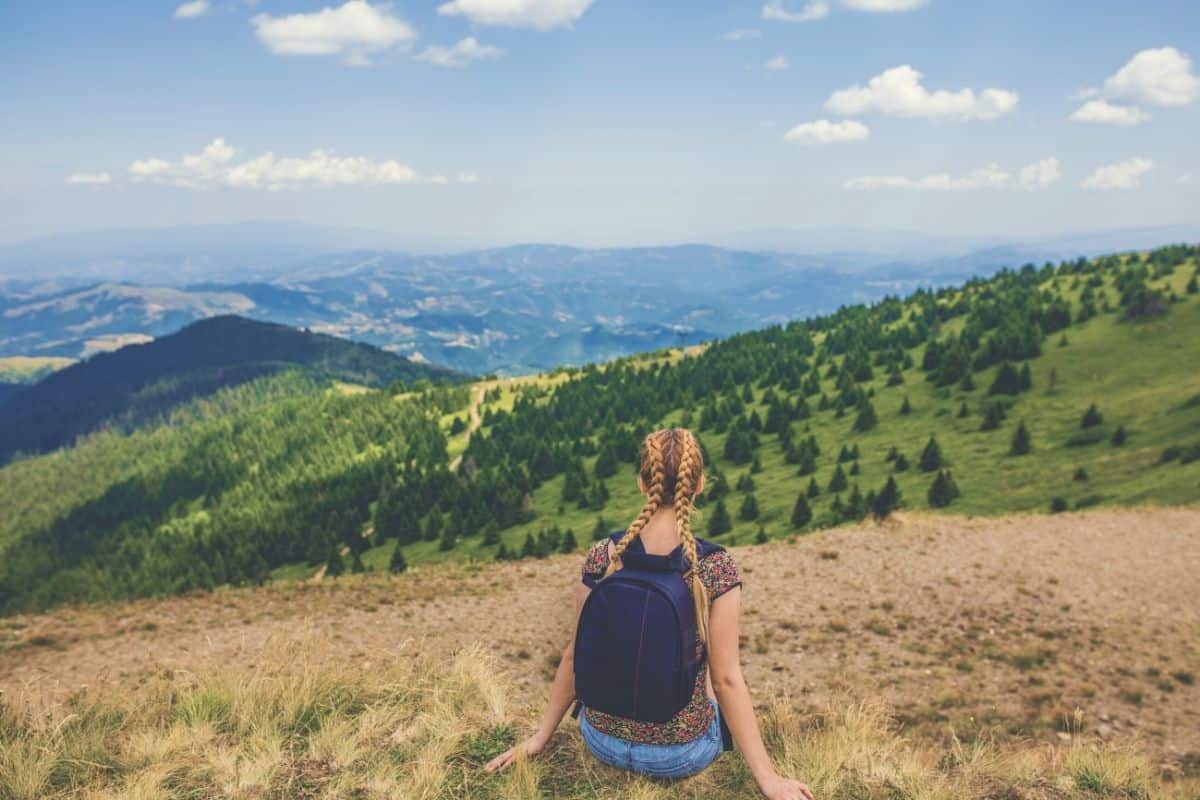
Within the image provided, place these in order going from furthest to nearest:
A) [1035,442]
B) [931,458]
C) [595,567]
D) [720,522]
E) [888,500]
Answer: [720,522] → [931,458] → [1035,442] → [888,500] → [595,567]

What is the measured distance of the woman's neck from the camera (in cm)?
527

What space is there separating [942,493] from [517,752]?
126ft

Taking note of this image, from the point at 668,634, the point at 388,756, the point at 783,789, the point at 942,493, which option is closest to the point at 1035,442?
the point at 942,493

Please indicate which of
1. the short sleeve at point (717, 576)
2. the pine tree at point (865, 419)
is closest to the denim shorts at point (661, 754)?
the short sleeve at point (717, 576)

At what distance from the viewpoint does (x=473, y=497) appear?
3209 inches

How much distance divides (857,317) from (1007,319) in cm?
5065

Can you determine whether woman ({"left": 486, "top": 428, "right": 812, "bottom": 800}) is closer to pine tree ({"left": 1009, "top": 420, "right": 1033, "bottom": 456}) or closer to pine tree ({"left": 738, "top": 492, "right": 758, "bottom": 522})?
pine tree ({"left": 738, "top": 492, "right": 758, "bottom": 522})

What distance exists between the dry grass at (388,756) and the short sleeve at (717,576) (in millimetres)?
1945

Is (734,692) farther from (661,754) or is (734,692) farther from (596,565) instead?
(596,565)

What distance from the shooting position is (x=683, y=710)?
5816 mm

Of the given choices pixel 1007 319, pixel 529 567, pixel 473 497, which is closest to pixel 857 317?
pixel 1007 319

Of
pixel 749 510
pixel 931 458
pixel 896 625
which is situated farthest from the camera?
pixel 749 510

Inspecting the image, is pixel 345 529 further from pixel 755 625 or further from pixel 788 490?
pixel 755 625

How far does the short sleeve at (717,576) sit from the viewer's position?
549cm
